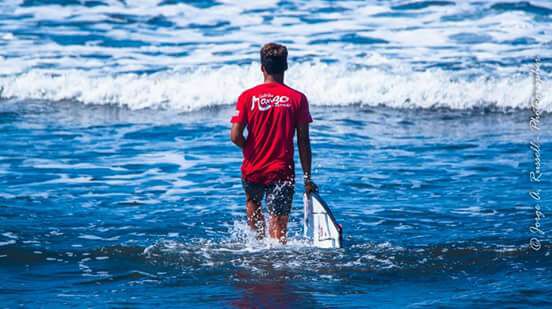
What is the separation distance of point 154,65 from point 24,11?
5854 millimetres

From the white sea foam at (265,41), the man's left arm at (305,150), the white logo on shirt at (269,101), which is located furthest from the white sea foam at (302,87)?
the white logo on shirt at (269,101)

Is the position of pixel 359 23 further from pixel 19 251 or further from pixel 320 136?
pixel 19 251

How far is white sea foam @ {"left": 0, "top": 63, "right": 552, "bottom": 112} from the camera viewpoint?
14945 mm

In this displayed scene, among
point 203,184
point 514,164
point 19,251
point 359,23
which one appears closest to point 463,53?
point 359,23

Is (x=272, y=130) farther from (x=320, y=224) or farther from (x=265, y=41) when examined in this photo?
(x=265, y=41)

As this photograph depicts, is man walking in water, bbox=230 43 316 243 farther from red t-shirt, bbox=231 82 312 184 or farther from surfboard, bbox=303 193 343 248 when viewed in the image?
surfboard, bbox=303 193 343 248

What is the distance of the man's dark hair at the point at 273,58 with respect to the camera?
268 inches

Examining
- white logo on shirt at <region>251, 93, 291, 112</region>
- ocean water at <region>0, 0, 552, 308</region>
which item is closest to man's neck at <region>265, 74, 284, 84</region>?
white logo on shirt at <region>251, 93, 291, 112</region>

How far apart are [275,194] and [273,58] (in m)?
0.99

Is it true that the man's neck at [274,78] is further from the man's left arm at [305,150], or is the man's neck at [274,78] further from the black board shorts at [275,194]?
the black board shorts at [275,194]

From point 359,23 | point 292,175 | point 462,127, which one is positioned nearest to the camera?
point 292,175

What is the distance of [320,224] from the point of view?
7.18 metres

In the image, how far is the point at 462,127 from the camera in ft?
43.0

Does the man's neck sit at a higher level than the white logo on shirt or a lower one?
higher
